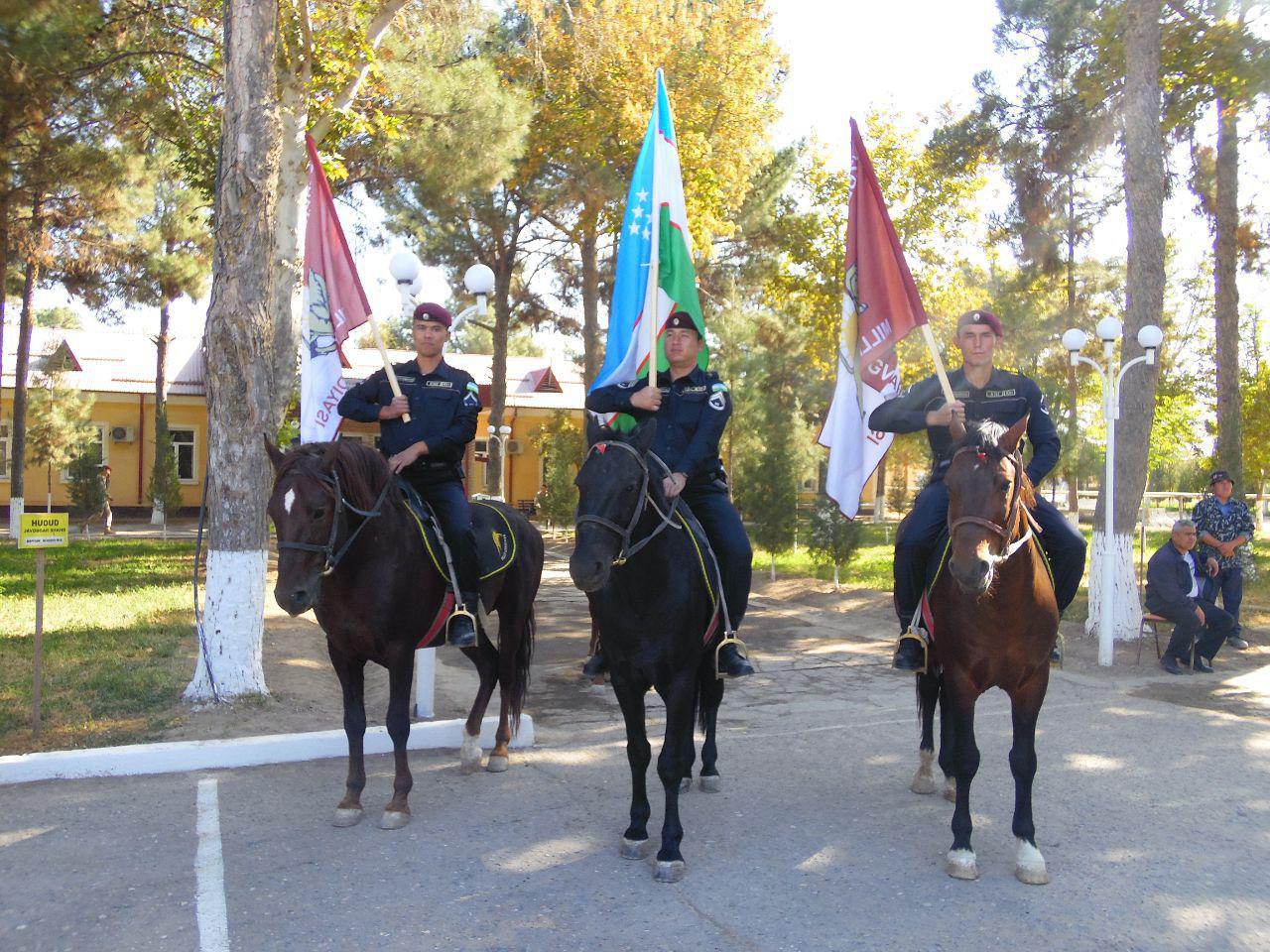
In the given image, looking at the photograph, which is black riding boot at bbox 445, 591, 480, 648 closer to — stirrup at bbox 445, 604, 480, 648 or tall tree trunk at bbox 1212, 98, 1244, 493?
stirrup at bbox 445, 604, 480, 648

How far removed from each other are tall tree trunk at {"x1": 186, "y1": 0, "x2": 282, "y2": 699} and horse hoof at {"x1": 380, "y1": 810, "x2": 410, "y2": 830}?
9.19 feet

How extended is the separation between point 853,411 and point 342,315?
3.84 meters

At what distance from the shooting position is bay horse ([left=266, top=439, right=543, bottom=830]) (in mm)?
4852

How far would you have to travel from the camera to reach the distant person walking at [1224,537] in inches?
443

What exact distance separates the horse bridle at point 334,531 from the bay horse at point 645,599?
1375 millimetres

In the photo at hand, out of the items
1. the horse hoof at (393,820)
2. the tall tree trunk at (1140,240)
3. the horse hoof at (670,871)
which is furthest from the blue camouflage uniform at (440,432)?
the tall tree trunk at (1140,240)

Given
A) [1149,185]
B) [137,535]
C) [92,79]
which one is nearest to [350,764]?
[1149,185]

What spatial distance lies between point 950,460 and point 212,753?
4789mm

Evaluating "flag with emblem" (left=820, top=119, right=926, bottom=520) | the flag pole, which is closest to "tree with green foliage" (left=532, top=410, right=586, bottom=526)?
the flag pole

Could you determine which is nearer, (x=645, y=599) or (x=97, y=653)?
(x=645, y=599)

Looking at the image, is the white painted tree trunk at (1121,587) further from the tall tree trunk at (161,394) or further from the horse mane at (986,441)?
the tall tree trunk at (161,394)

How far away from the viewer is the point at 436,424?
621 cm

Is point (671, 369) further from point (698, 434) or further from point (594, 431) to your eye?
point (594, 431)

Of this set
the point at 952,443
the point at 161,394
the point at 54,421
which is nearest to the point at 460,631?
the point at 952,443
